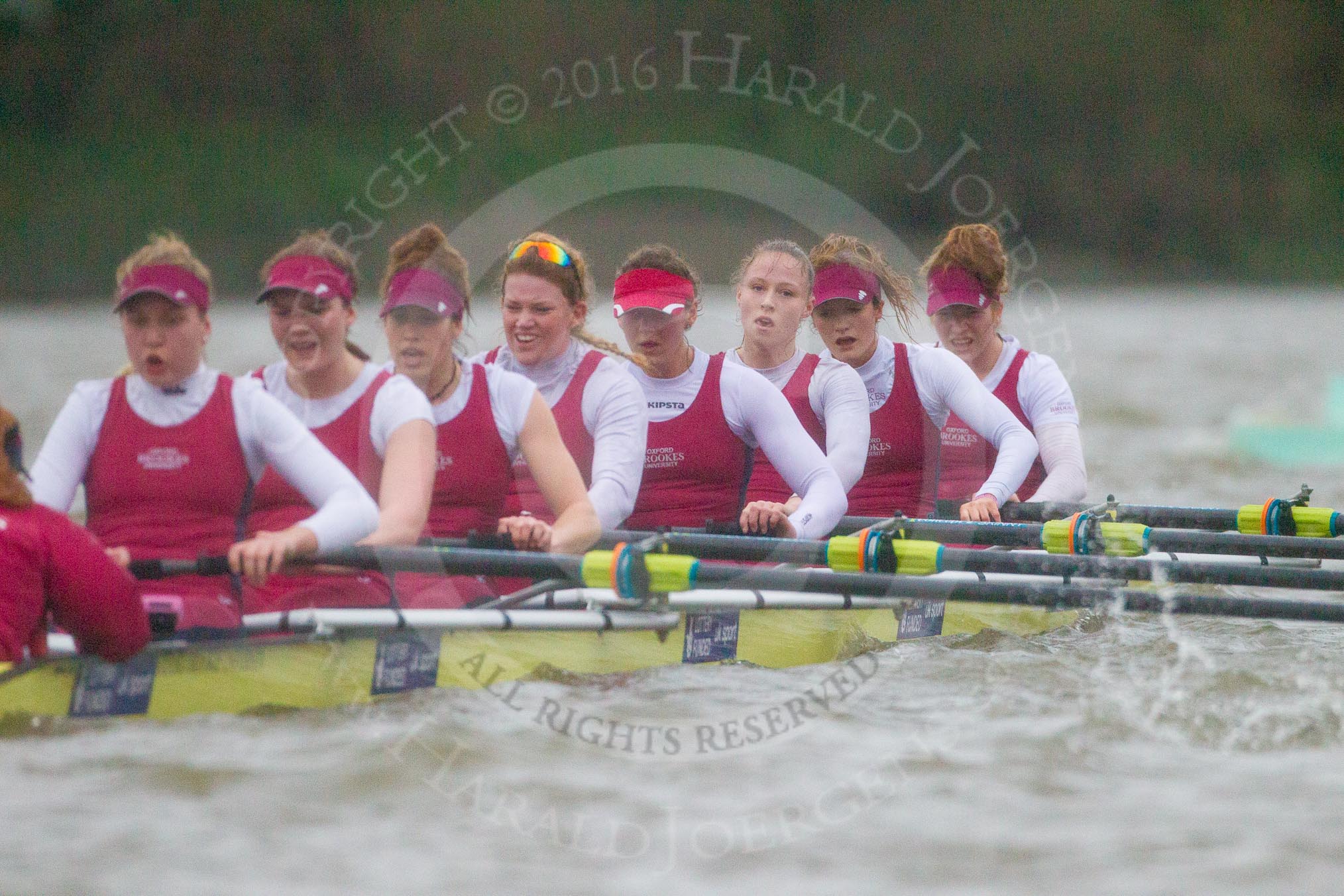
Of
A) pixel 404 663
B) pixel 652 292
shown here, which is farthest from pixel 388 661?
pixel 652 292

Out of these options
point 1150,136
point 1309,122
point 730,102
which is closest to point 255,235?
point 730,102

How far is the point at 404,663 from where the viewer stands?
4.39m

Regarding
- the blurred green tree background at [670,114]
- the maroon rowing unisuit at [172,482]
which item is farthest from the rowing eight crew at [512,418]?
the blurred green tree background at [670,114]

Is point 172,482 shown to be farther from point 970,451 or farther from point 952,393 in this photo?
point 970,451

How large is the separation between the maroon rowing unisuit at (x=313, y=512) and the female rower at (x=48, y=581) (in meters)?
0.66

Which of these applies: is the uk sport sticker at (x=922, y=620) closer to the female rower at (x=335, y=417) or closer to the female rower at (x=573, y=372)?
the female rower at (x=573, y=372)

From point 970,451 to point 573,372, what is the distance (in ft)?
7.09

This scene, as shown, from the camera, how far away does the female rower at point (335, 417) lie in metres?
4.37

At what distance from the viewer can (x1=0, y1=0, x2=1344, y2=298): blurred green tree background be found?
29.1 meters

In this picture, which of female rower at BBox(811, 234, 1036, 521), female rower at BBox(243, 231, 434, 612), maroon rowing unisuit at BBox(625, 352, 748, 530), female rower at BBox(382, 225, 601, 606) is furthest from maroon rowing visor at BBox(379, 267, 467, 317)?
female rower at BBox(811, 234, 1036, 521)

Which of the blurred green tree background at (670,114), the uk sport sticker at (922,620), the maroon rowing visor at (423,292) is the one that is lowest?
the uk sport sticker at (922,620)

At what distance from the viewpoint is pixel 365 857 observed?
11.6 ft

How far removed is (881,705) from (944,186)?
27865 millimetres

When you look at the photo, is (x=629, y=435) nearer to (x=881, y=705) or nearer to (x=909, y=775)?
(x=881, y=705)
